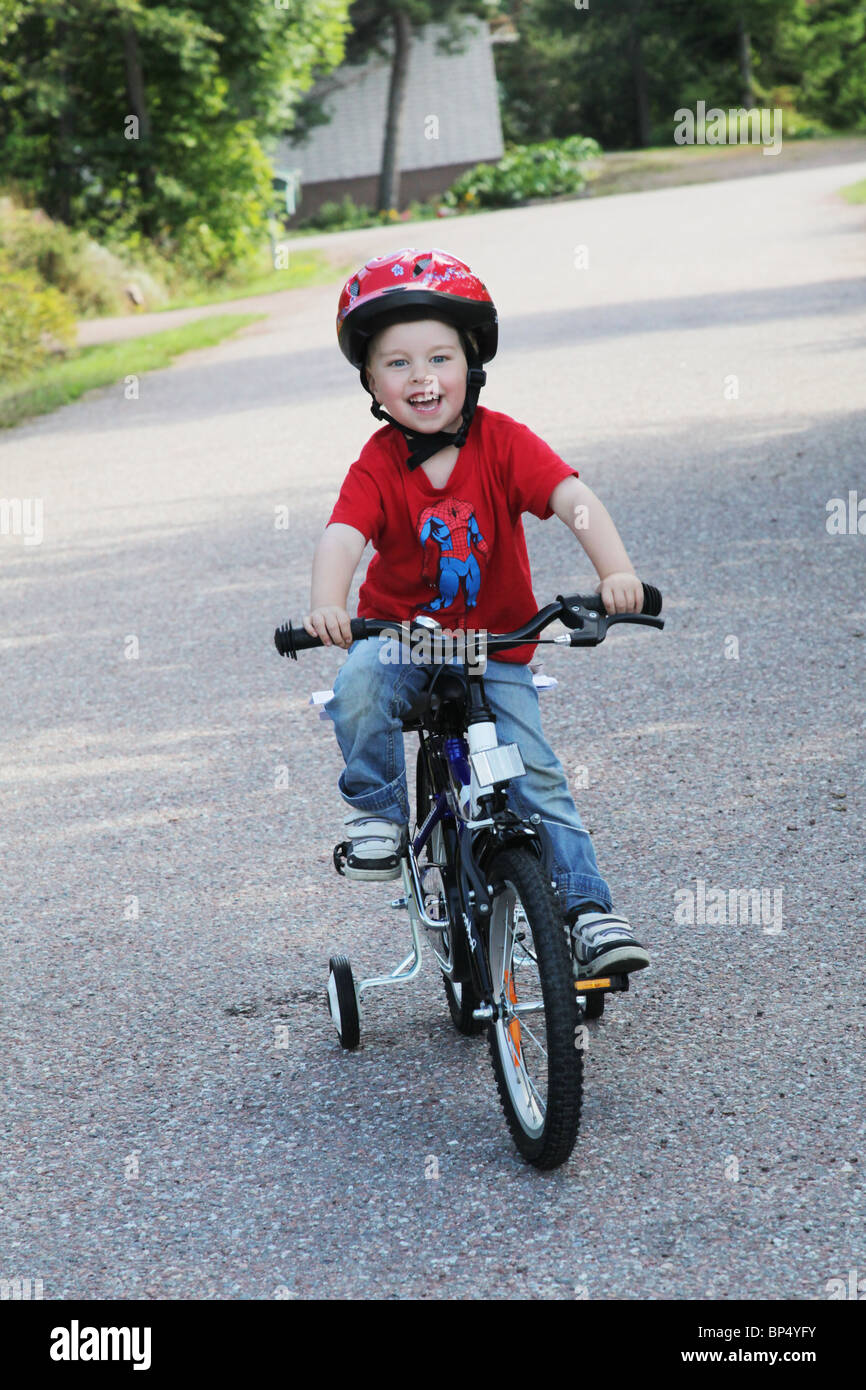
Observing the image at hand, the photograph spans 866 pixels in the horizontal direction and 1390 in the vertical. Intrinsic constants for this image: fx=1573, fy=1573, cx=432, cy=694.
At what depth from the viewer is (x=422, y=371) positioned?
3.25 meters

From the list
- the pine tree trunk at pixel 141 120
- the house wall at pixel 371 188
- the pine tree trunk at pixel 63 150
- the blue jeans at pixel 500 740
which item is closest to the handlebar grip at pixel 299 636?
the blue jeans at pixel 500 740

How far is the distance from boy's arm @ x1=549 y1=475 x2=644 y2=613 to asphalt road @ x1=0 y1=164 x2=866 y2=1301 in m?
1.09

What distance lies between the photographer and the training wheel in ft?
11.8

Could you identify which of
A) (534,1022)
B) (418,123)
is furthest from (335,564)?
(418,123)

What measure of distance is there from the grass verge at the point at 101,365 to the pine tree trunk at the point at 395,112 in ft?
86.1

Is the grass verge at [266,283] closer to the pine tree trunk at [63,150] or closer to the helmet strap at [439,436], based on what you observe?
the pine tree trunk at [63,150]

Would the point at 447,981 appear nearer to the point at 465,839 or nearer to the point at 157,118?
the point at 465,839

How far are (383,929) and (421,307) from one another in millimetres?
1779

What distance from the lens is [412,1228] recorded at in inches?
115

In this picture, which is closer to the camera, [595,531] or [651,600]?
[651,600]

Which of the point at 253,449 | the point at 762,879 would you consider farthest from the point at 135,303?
the point at 762,879

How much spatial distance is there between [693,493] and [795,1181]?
6.32 m

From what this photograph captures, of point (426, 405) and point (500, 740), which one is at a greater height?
point (426, 405)
